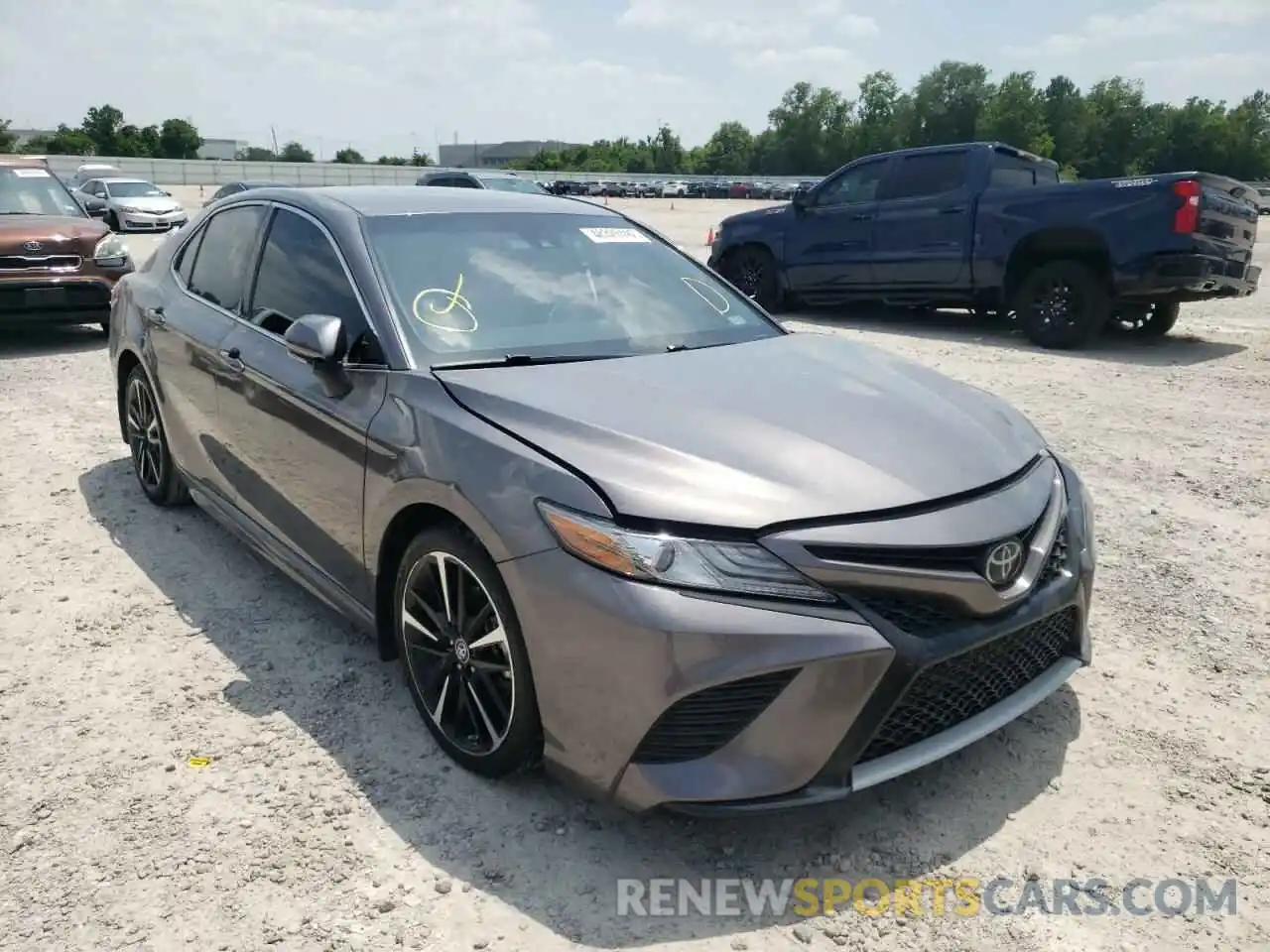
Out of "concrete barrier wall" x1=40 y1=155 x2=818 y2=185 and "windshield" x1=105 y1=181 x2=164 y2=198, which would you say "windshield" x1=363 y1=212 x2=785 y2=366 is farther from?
"concrete barrier wall" x1=40 y1=155 x2=818 y2=185

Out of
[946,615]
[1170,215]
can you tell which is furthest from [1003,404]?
[1170,215]

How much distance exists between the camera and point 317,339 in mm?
3006

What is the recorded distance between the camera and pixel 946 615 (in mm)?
2326

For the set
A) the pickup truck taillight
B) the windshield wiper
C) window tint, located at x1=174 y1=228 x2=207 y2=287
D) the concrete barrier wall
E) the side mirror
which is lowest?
the windshield wiper

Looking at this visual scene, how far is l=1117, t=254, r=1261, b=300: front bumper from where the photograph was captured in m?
8.42

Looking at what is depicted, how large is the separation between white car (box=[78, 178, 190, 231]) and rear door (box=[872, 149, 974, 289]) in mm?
18715

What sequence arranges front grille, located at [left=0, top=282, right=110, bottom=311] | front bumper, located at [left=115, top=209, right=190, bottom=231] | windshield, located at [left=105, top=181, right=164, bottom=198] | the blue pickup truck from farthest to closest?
A: 1. windshield, located at [left=105, top=181, right=164, bottom=198]
2. front bumper, located at [left=115, top=209, right=190, bottom=231]
3. front grille, located at [left=0, top=282, right=110, bottom=311]
4. the blue pickup truck

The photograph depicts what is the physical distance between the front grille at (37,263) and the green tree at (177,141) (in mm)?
90862

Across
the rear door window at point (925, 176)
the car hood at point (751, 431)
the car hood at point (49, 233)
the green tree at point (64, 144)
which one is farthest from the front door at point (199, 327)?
the green tree at point (64, 144)

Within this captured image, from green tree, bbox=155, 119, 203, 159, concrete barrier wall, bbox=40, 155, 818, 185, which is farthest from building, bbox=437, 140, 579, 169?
concrete barrier wall, bbox=40, 155, 818, 185

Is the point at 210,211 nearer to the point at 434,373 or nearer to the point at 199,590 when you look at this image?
the point at 199,590

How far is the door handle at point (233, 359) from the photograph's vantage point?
12.3 feet

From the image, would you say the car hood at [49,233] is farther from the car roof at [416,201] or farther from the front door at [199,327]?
the car roof at [416,201]

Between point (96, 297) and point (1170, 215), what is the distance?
32.4ft
